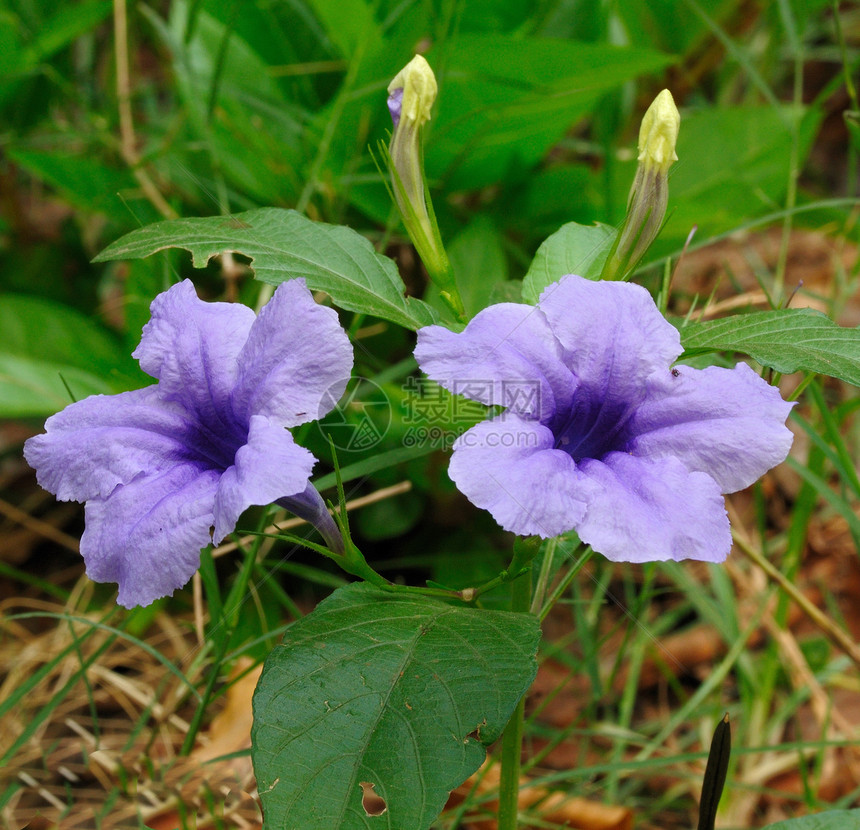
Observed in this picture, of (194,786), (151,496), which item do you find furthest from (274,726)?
(194,786)

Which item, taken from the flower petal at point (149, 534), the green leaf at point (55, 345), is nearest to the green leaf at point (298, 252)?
the flower petal at point (149, 534)

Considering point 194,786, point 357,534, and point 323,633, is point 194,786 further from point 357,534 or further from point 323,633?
point 323,633


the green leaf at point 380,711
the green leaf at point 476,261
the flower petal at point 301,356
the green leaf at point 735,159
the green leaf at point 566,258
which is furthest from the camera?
the green leaf at point 735,159

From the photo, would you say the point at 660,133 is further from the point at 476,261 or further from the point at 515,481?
the point at 476,261

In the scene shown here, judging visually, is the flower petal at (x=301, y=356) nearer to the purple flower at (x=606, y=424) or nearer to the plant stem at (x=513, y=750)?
the purple flower at (x=606, y=424)

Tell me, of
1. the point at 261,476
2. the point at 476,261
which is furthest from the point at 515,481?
the point at 476,261

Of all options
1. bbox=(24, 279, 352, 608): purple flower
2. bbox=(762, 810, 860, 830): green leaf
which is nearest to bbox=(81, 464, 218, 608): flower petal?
bbox=(24, 279, 352, 608): purple flower

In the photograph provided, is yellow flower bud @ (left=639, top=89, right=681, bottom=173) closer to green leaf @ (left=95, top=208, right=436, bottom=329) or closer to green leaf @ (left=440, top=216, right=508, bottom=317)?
green leaf @ (left=95, top=208, right=436, bottom=329)
